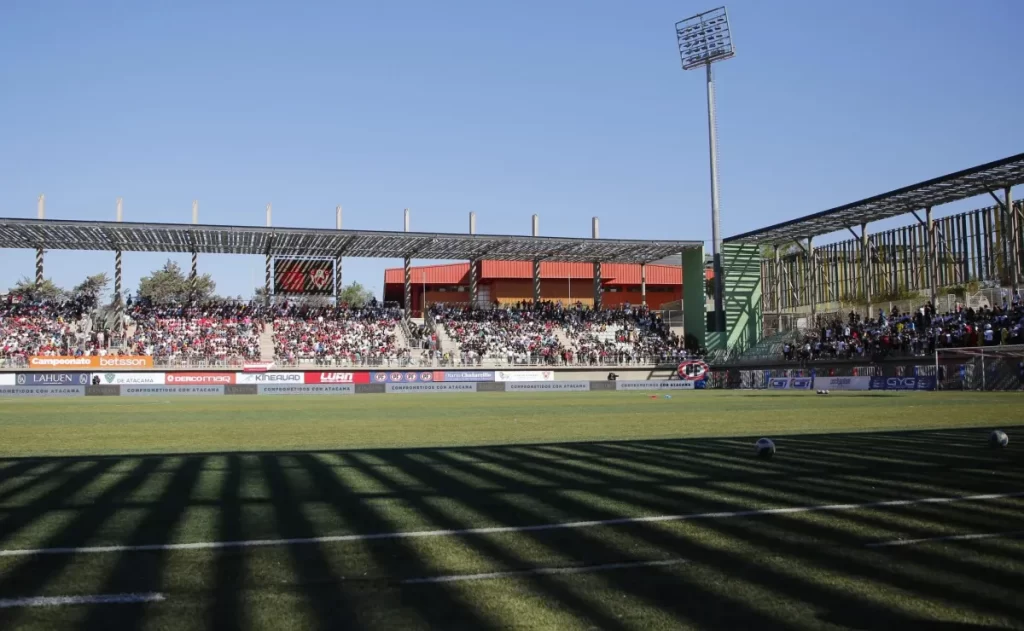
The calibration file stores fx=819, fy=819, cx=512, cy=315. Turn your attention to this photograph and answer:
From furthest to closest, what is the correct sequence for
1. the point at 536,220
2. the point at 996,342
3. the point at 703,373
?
the point at 536,220 → the point at 703,373 → the point at 996,342

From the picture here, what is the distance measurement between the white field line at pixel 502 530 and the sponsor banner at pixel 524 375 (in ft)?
143

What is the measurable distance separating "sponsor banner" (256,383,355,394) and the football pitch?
101ft

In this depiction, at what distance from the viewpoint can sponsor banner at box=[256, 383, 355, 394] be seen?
143 ft

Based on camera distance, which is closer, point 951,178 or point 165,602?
point 165,602

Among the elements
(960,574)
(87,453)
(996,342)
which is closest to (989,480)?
(960,574)

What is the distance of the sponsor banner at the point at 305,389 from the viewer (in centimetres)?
4347

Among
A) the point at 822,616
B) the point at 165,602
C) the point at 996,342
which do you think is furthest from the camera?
the point at 996,342

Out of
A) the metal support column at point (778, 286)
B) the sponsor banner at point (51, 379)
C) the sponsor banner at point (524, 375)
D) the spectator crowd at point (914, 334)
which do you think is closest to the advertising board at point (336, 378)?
the sponsor banner at point (524, 375)

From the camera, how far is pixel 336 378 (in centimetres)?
4888

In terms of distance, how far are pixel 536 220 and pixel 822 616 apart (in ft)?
200

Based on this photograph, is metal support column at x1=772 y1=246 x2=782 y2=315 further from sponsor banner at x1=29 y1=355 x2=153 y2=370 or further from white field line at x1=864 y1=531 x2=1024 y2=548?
white field line at x1=864 y1=531 x2=1024 y2=548

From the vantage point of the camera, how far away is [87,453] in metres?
12.8

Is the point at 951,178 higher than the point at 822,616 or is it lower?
higher

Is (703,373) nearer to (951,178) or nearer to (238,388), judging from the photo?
(951,178)
